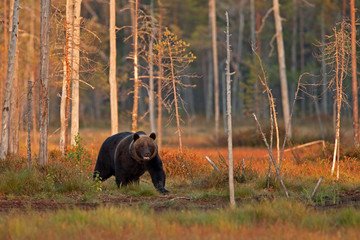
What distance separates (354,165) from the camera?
61.1ft

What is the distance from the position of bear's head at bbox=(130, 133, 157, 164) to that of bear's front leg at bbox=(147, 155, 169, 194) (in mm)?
332

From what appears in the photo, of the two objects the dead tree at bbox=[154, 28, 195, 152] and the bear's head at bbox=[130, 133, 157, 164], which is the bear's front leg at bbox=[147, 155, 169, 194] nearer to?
the bear's head at bbox=[130, 133, 157, 164]

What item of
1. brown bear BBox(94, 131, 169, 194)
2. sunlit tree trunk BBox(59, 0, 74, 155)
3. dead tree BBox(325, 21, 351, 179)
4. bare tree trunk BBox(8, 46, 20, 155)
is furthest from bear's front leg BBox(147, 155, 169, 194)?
bare tree trunk BBox(8, 46, 20, 155)

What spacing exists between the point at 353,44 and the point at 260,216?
526 inches

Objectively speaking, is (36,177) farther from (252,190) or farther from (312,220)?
(312,220)

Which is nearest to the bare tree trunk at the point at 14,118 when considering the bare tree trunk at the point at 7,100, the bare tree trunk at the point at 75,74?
the bare tree trunk at the point at 75,74

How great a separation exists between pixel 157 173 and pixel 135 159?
27.0 inches

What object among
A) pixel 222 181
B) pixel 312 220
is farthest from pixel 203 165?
pixel 312 220

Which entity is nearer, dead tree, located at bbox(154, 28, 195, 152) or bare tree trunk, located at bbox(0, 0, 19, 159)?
bare tree trunk, located at bbox(0, 0, 19, 159)

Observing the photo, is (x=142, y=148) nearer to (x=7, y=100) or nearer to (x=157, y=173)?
(x=157, y=173)

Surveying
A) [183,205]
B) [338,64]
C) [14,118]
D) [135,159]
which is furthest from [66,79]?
[183,205]

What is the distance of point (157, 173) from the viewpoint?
14.3 metres

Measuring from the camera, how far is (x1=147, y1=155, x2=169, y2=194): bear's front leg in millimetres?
14159

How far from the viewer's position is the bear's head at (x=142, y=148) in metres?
13.8
